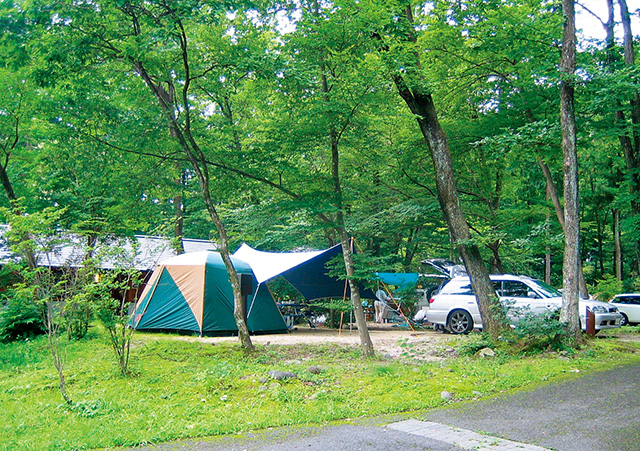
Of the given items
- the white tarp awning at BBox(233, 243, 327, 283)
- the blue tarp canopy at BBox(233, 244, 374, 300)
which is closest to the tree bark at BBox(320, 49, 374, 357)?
the blue tarp canopy at BBox(233, 244, 374, 300)

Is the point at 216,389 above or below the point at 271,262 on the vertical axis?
below

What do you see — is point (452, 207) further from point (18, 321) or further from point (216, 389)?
point (18, 321)

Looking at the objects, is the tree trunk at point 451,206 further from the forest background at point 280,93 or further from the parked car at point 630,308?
the parked car at point 630,308

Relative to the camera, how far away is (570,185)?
8.65m

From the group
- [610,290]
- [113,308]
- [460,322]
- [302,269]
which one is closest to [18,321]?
[113,308]

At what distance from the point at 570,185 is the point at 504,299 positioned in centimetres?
351

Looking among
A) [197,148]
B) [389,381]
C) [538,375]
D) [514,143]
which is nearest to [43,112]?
[197,148]

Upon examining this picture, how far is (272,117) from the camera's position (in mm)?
9352

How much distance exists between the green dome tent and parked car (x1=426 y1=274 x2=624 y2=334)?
4.90m

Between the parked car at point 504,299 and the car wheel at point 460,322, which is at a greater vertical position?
the parked car at point 504,299

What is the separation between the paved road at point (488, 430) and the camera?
3.86 meters

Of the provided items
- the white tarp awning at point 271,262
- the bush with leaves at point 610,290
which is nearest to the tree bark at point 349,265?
the white tarp awning at point 271,262

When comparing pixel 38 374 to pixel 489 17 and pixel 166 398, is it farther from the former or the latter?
pixel 489 17

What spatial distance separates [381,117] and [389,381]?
4.42 meters
